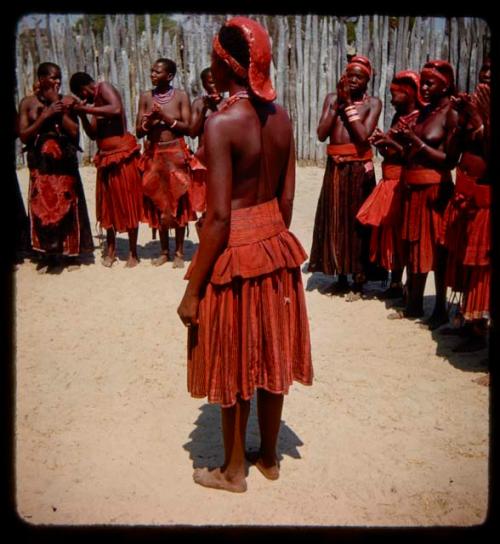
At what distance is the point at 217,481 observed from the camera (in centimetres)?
330

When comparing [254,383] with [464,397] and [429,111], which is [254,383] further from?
[429,111]

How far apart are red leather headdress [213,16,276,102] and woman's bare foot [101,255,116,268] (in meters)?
4.57

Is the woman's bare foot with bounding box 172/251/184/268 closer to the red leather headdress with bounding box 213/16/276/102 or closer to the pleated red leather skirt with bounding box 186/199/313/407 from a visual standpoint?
the pleated red leather skirt with bounding box 186/199/313/407

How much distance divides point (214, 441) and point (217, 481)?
18.6 inches

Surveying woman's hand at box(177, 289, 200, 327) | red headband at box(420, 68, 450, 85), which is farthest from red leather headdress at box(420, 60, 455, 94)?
woman's hand at box(177, 289, 200, 327)

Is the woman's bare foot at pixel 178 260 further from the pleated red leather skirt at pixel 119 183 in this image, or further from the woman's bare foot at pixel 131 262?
the pleated red leather skirt at pixel 119 183

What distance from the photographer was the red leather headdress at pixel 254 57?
2670 mm

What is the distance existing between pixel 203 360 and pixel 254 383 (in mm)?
261

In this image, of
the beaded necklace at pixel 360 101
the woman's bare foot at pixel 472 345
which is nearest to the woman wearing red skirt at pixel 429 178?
the woman's bare foot at pixel 472 345

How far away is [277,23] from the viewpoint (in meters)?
12.3

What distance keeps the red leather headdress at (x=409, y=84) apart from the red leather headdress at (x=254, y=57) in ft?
9.85

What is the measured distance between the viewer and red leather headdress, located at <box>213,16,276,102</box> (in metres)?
2.67

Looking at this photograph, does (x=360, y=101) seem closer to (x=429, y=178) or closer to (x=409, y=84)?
(x=409, y=84)

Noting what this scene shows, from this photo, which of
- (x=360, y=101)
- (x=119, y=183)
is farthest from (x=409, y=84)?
(x=119, y=183)
